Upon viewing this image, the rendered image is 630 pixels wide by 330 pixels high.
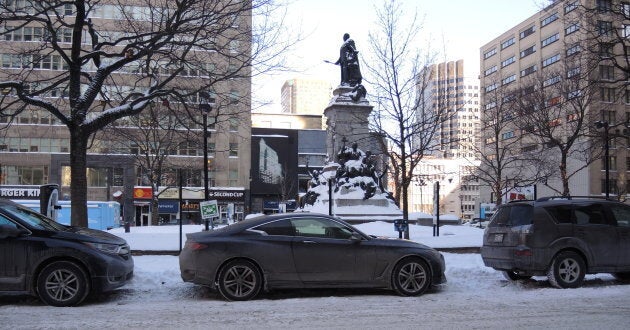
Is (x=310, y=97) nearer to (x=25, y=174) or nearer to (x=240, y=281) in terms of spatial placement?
(x=25, y=174)

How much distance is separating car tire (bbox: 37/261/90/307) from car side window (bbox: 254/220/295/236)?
2650 mm

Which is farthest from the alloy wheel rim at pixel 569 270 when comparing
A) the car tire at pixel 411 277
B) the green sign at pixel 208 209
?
the green sign at pixel 208 209

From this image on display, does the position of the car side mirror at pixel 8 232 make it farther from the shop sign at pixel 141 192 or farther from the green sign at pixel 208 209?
the shop sign at pixel 141 192

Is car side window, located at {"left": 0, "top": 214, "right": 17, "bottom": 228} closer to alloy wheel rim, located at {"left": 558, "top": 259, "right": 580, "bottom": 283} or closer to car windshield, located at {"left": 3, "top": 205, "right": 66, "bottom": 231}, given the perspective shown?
car windshield, located at {"left": 3, "top": 205, "right": 66, "bottom": 231}

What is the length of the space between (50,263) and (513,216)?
7.63 m

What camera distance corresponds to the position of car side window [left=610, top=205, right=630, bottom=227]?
9883 mm

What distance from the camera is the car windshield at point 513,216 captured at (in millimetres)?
9609

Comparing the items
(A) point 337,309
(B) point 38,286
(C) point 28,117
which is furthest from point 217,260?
(C) point 28,117

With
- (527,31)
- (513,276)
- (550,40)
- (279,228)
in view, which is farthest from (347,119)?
(527,31)

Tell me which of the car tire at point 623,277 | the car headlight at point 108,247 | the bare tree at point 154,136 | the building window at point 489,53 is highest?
the building window at point 489,53

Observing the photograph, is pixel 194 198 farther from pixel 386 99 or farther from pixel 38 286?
pixel 38 286

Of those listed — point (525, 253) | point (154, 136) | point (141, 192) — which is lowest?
point (525, 253)

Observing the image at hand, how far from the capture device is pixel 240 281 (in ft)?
27.5

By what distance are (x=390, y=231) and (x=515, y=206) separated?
1125cm
